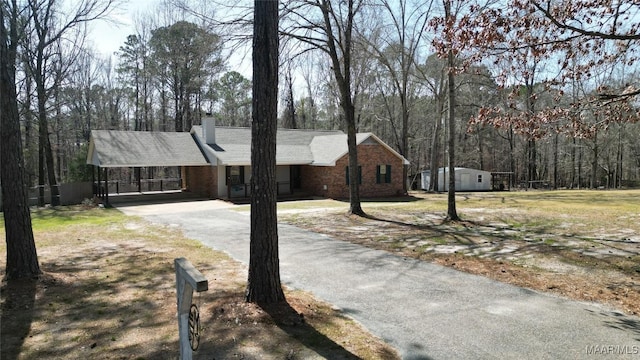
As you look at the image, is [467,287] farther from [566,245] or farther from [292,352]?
[566,245]

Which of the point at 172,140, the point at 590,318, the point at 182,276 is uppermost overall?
the point at 172,140

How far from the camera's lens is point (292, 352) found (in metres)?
3.73

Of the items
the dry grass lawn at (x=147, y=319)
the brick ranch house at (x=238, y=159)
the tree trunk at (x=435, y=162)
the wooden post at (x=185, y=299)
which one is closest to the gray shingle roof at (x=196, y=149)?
the brick ranch house at (x=238, y=159)

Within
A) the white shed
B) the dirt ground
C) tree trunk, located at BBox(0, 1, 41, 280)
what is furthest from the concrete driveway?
the white shed

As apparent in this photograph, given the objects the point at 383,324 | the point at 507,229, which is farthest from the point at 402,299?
the point at 507,229

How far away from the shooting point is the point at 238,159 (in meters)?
21.6

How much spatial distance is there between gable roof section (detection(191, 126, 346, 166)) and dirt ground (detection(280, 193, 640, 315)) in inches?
332

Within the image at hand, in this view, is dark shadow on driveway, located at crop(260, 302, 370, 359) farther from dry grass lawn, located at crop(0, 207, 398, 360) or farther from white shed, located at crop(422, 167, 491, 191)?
white shed, located at crop(422, 167, 491, 191)

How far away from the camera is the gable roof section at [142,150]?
20281 millimetres

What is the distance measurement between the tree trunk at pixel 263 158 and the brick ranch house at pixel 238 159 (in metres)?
16.5

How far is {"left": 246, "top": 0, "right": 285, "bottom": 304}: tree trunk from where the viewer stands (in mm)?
4859

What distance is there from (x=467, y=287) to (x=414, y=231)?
5.07 m

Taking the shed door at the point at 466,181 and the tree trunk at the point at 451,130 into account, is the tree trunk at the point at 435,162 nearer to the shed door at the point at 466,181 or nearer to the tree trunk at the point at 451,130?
the shed door at the point at 466,181

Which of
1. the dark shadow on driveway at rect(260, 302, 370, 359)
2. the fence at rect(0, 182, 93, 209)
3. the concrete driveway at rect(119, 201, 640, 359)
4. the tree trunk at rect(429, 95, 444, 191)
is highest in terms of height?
the tree trunk at rect(429, 95, 444, 191)
